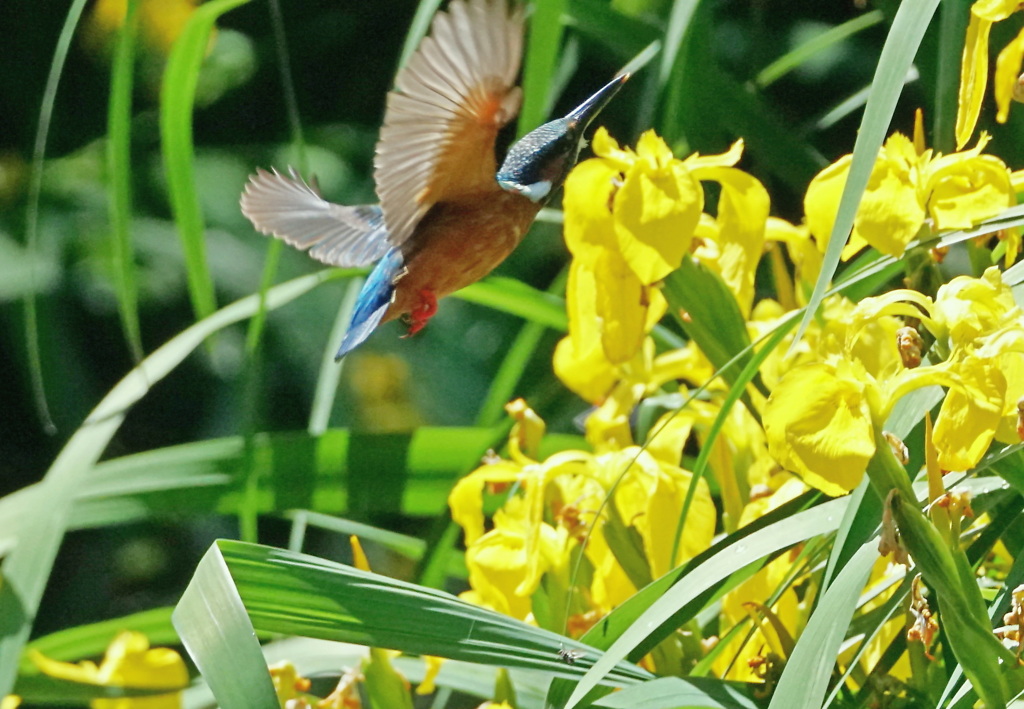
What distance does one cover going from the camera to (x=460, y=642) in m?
0.48

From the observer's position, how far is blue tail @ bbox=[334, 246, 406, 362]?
0.74m

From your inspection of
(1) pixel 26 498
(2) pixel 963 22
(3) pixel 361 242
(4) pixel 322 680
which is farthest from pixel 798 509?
(4) pixel 322 680

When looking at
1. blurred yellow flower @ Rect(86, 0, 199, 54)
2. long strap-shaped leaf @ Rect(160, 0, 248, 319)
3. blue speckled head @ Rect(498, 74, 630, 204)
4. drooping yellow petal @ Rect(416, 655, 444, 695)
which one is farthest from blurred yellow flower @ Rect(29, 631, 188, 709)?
blurred yellow flower @ Rect(86, 0, 199, 54)

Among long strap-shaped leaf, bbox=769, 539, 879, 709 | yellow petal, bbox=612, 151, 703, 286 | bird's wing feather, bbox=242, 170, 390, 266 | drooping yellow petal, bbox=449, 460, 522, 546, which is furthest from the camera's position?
bird's wing feather, bbox=242, 170, 390, 266

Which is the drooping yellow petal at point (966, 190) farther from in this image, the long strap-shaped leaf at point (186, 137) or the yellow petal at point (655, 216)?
the long strap-shaped leaf at point (186, 137)

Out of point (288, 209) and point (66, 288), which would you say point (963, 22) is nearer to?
point (288, 209)

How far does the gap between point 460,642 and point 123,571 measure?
132cm

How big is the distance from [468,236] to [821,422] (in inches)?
11.9

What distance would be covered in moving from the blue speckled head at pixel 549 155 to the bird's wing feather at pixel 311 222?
101mm

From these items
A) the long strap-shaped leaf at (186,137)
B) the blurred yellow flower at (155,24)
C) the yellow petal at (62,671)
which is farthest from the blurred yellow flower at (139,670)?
the blurred yellow flower at (155,24)

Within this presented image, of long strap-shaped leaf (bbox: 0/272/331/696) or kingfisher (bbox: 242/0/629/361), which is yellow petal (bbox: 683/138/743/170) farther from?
long strap-shaped leaf (bbox: 0/272/331/696)

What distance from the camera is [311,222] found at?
853mm

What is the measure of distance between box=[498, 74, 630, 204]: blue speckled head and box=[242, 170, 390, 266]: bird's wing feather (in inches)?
4.0

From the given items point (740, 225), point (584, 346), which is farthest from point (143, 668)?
point (740, 225)
